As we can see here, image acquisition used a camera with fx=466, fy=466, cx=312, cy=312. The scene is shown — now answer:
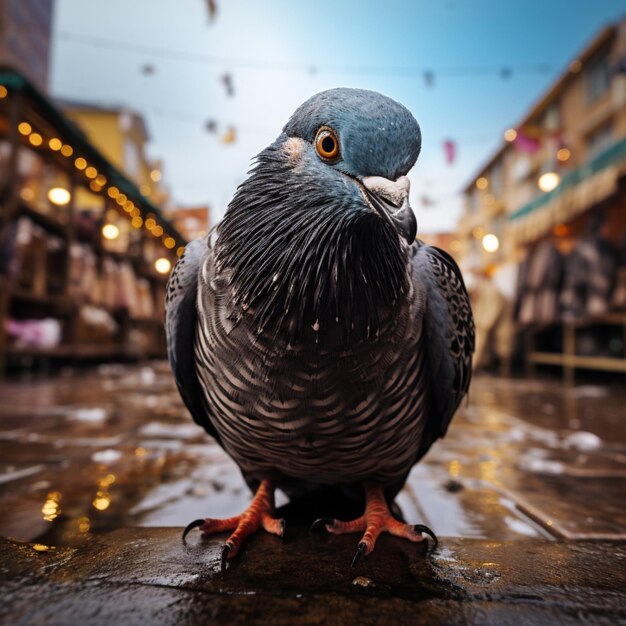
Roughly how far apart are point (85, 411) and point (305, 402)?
3.77 meters

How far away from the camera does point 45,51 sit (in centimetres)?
1582


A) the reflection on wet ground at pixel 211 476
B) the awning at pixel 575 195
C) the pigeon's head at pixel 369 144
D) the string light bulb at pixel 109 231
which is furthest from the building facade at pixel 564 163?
the string light bulb at pixel 109 231

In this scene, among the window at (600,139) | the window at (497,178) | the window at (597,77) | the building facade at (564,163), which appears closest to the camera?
the building facade at (564,163)

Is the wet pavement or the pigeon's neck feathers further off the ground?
the pigeon's neck feathers

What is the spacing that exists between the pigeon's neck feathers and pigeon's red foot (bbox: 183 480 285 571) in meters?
0.68

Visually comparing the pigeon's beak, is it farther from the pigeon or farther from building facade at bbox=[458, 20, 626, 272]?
Result: building facade at bbox=[458, 20, 626, 272]

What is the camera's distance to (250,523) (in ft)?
5.30

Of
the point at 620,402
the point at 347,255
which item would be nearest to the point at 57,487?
the point at 347,255

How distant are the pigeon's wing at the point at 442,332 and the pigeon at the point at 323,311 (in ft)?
0.05

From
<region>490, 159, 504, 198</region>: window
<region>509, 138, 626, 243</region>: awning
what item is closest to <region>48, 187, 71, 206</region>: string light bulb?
<region>509, 138, 626, 243</region>: awning

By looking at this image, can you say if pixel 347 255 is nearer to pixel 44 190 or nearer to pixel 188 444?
pixel 188 444

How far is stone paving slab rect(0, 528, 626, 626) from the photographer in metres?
1.06

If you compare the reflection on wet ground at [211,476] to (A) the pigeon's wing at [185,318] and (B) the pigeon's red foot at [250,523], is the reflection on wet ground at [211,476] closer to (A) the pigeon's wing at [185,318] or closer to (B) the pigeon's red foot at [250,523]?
→ (B) the pigeon's red foot at [250,523]

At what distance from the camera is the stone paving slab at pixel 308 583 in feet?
3.47
